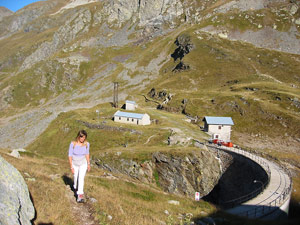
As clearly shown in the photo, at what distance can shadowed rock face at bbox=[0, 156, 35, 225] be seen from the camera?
702 cm

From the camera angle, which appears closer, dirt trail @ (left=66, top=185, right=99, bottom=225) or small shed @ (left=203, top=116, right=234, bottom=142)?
dirt trail @ (left=66, top=185, right=99, bottom=225)

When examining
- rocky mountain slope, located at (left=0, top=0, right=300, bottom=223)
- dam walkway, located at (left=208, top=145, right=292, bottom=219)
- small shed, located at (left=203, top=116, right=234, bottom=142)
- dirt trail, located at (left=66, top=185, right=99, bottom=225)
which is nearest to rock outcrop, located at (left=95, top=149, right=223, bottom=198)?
rocky mountain slope, located at (left=0, top=0, right=300, bottom=223)

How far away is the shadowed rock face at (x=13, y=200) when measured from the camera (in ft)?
23.0

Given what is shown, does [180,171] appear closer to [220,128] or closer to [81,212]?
[220,128]

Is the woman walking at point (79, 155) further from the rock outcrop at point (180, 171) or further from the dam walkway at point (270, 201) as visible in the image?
the rock outcrop at point (180, 171)

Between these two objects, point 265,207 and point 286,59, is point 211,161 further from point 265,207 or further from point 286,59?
point 286,59

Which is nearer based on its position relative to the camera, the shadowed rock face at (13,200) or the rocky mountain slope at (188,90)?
the shadowed rock face at (13,200)

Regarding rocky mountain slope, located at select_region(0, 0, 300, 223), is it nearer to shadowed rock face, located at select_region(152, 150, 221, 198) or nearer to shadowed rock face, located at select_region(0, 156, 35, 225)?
shadowed rock face, located at select_region(152, 150, 221, 198)

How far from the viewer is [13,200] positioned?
314 inches

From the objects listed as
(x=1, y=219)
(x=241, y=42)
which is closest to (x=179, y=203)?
(x=1, y=219)

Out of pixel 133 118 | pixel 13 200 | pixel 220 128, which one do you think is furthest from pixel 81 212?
pixel 133 118

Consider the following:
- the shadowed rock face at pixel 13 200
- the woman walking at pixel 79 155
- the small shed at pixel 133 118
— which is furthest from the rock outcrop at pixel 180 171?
the shadowed rock face at pixel 13 200

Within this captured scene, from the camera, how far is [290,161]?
156ft

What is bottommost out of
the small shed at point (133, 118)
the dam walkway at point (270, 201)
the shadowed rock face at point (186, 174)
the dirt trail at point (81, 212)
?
the shadowed rock face at point (186, 174)
